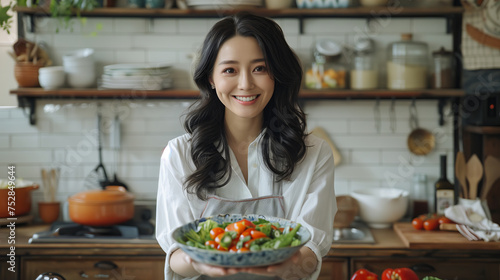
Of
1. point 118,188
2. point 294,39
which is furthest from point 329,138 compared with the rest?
point 118,188

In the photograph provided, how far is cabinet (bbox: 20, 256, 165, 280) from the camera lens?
10.3 ft

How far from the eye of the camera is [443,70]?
11.7 feet

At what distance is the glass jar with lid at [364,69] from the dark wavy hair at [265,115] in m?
1.43

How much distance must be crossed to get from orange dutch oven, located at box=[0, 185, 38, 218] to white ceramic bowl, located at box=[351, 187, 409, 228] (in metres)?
2.11

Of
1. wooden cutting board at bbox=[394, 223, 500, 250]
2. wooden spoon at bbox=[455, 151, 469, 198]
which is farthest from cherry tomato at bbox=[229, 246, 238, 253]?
wooden spoon at bbox=[455, 151, 469, 198]

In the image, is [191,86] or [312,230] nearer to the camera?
[312,230]

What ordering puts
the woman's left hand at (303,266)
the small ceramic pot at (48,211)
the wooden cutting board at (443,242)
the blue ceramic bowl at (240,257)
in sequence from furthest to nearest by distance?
the small ceramic pot at (48,211)
the wooden cutting board at (443,242)
the woman's left hand at (303,266)
the blue ceramic bowl at (240,257)

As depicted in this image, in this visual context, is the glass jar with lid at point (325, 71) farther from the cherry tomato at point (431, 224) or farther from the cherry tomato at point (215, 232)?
the cherry tomato at point (215, 232)

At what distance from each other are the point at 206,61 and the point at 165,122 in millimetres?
1859

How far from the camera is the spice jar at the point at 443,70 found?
3.56 m

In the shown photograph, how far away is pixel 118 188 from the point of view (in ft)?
12.1

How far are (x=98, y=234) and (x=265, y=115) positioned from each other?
5.17 feet

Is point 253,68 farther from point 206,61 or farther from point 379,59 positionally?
point 379,59

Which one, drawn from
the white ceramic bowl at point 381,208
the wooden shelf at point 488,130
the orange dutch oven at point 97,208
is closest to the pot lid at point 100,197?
the orange dutch oven at point 97,208
